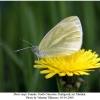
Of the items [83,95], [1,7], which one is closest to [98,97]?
[83,95]

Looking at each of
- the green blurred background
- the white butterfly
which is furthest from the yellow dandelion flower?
the green blurred background

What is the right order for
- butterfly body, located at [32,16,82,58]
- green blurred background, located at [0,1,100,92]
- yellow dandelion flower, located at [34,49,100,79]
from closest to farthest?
yellow dandelion flower, located at [34,49,100,79]
butterfly body, located at [32,16,82,58]
green blurred background, located at [0,1,100,92]

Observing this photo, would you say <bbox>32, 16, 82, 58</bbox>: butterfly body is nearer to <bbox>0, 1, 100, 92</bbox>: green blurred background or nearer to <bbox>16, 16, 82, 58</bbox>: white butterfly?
<bbox>16, 16, 82, 58</bbox>: white butterfly

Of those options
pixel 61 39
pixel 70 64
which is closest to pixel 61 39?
pixel 61 39

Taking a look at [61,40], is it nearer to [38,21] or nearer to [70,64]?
[70,64]

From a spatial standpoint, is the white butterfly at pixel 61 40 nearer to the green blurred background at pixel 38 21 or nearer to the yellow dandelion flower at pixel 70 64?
the yellow dandelion flower at pixel 70 64

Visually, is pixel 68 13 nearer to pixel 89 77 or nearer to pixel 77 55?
pixel 89 77

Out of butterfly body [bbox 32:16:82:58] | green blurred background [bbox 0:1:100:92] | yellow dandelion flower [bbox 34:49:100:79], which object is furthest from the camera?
green blurred background [bbox 0:1:100:92]
